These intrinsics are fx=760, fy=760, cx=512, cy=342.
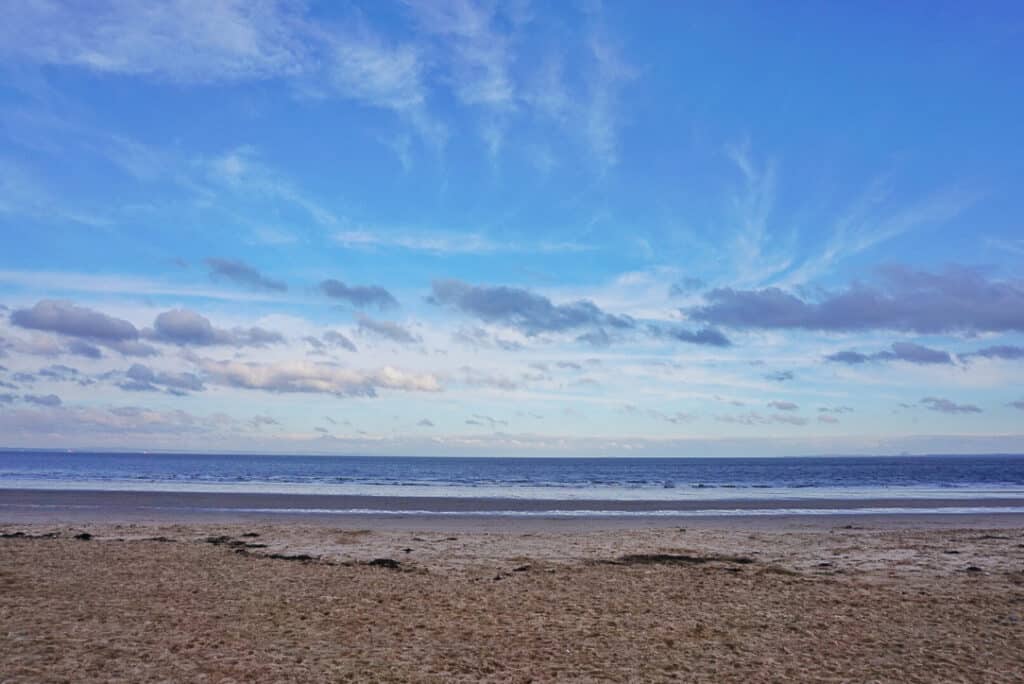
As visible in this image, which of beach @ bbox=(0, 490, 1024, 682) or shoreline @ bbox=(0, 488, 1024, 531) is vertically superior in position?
beach @ bbox=(0, 490, 1024, 682)

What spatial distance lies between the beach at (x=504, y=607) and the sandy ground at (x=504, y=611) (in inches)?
1.9

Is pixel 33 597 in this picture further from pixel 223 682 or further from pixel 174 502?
pixel 174 502

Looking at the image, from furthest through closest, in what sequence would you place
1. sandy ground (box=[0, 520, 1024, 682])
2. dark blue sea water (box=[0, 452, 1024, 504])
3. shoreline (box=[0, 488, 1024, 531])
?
1. dark blue sea water (box=[0, 452, 1024, 504])
2. shoreline (box=[0, 488, 1024, 531])
3. sandy ground (box=[0, 520, 1024, 682])

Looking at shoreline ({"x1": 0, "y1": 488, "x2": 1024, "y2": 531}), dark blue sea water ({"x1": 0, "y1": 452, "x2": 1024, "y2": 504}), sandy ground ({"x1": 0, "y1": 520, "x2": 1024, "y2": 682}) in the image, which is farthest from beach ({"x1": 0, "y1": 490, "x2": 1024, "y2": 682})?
dark blue sea water ({"x1": 0, "y1": 452, "x2": 1024, "y2": 504})

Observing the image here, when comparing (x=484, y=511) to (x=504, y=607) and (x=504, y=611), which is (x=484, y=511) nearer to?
(x=504, y=607)

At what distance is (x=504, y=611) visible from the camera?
38.2 feet

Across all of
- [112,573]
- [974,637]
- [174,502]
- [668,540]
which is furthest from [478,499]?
[974,637]

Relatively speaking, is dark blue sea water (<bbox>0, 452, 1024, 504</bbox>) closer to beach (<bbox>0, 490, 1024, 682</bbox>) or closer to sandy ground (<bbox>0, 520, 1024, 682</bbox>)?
beach (<bbox>0, 490, 1024, 682</bbox>)

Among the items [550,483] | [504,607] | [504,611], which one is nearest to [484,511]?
[504,607]

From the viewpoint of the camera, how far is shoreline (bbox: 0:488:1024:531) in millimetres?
28016

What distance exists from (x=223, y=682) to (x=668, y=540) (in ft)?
50.2

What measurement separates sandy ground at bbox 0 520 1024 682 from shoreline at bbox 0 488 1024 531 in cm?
855

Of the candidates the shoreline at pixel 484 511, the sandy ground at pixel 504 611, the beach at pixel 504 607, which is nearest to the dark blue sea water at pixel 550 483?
the shoreline at pixel 484 511

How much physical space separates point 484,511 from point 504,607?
22289 millimetres
